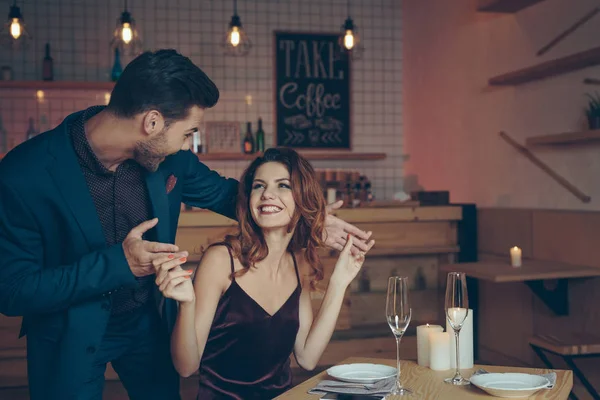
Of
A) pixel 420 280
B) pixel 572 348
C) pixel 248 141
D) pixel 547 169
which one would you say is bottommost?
pixel 572 348

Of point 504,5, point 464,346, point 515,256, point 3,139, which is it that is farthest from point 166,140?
point 3,139

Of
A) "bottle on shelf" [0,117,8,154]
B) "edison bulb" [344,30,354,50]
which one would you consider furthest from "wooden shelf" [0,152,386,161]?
"bottle on shelf" [0,117,8,154]

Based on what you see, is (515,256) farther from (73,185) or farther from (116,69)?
(116,69)

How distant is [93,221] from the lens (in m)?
1.89

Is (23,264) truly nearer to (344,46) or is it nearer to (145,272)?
(145,272)

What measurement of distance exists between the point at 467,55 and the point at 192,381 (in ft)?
9.45

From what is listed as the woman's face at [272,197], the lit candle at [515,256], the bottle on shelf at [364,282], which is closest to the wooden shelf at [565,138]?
the lit candle at [515,256]

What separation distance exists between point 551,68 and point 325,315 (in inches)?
87.4

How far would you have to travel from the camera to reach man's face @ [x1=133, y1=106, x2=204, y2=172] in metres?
1.86

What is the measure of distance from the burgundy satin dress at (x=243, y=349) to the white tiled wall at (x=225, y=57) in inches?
135

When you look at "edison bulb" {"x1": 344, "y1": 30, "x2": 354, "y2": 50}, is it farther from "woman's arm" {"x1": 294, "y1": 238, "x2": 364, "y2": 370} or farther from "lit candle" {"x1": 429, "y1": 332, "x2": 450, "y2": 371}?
"lit candle" {"x1": 429, "y1": 332, "x2": 450, "y2": 371}

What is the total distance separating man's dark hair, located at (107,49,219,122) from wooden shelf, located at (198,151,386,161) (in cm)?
362

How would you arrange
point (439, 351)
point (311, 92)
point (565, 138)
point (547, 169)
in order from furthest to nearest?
point (311, 92) < point (547, 169) < point (565, 138) < point (439, 351)

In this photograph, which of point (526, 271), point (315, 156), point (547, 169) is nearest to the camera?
point (526, 271)
